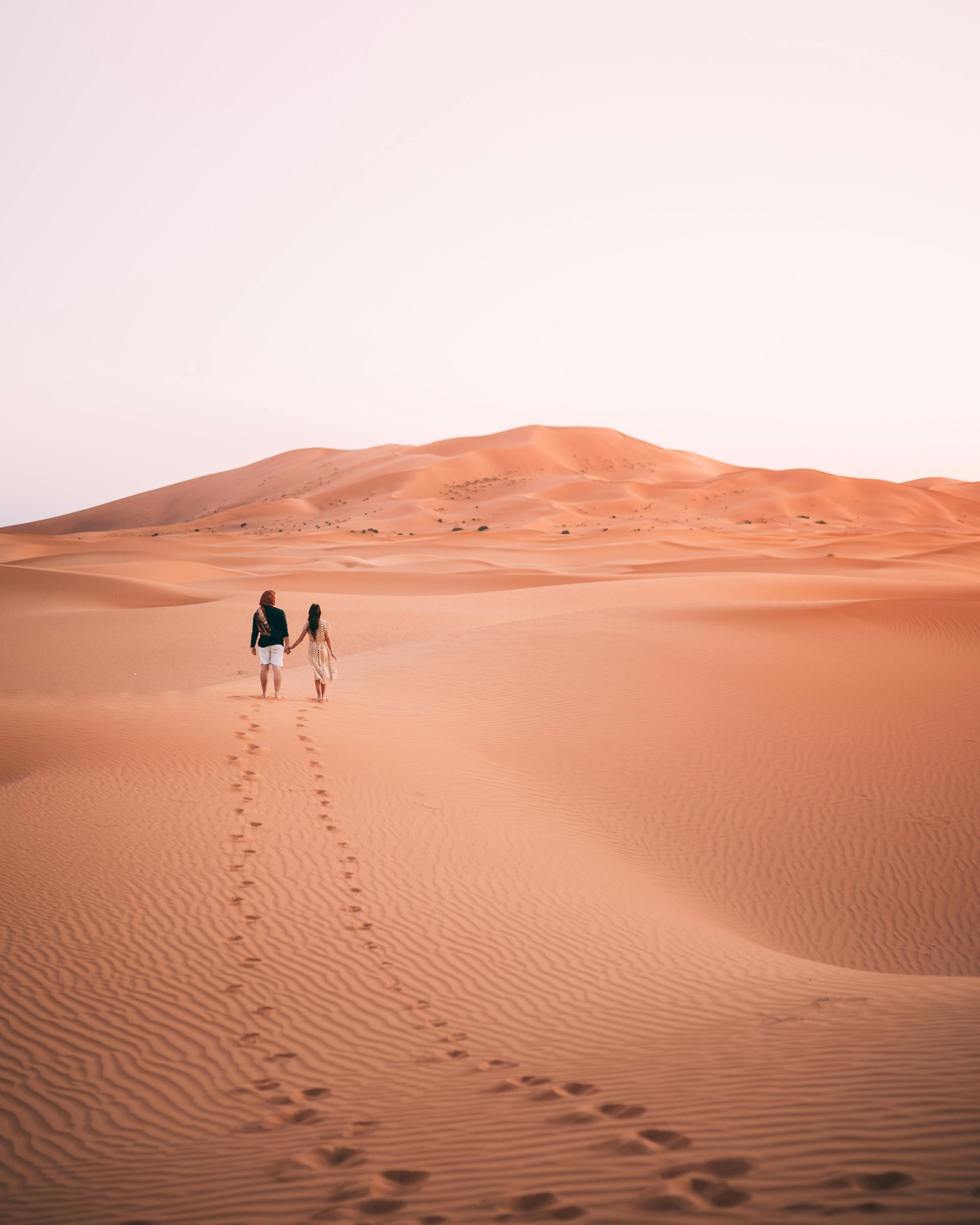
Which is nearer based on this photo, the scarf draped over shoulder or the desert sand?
the desert sand

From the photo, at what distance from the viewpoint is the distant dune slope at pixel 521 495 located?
2886 inches

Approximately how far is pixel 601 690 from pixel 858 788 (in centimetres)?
400

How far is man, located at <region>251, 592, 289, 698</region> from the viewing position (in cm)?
1158

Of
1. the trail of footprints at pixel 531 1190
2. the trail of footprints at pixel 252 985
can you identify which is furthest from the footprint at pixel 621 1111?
the trail of footprints at pixel 252 985

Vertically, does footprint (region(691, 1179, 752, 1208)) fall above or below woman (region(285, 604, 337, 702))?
below

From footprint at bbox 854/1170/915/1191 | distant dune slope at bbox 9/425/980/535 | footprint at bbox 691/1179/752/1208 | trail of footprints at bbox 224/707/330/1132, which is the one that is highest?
distant dune slope at bbox 9/425/980/535

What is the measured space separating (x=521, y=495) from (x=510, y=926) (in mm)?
76073

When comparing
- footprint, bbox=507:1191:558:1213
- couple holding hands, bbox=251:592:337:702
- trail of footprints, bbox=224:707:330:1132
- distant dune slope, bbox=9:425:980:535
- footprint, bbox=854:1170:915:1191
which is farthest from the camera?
distant dune slope, bbox=9:425:980:535

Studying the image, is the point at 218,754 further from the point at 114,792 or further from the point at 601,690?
the point at 601,690

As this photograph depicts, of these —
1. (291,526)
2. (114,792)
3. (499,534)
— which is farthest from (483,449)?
(114,792)

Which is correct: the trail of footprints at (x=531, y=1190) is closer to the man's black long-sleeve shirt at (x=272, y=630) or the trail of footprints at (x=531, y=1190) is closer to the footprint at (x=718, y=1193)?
the footprint at (x=718, y=1193)

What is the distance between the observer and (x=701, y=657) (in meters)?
14.2

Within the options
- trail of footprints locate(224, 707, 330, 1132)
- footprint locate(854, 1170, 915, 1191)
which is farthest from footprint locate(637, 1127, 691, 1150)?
trail of footprints locate(224, 707, 330, 1132)

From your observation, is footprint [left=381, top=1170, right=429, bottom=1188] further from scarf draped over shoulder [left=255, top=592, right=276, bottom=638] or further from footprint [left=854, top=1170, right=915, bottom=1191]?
scarf draped over shoulder [left=255, top=592, right=276, bottom=638]
